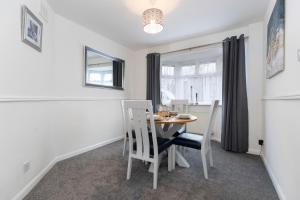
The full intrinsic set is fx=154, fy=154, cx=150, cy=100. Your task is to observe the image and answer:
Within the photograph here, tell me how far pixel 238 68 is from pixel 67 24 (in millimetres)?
3136

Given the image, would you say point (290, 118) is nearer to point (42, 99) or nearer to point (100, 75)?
point (42, 99)

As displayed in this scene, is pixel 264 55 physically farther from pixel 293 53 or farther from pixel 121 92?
pixel 121 92

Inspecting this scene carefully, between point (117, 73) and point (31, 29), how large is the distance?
86.1 inches

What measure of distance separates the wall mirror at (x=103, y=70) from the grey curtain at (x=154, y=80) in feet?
2.38

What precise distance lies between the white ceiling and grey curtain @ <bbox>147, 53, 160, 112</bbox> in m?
0.75

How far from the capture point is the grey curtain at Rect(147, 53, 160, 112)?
13.0 ft

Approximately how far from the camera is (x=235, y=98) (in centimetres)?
287

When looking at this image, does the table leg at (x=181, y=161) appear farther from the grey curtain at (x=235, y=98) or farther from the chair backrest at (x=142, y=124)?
the grey curtain at (x=235, y=98)

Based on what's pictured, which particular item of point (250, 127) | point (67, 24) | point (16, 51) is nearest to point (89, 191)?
point (16, 51)

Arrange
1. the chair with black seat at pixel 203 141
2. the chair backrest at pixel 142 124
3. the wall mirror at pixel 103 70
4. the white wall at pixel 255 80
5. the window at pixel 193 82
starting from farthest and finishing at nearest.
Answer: the window at pixel 193 82 → the wall mirror at pixel 103 70 → the white wall at pixel 255 80 → the chair with black seat at pixel 203 141 → the chair backrest at pixel 142 124

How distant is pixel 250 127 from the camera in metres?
2.81

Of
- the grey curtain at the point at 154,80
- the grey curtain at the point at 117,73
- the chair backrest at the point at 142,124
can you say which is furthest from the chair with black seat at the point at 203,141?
the grey curtain at the point at 117,73

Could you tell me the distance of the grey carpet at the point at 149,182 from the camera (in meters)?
1.59

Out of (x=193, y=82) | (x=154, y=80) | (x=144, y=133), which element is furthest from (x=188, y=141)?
(x=193, y=82)
